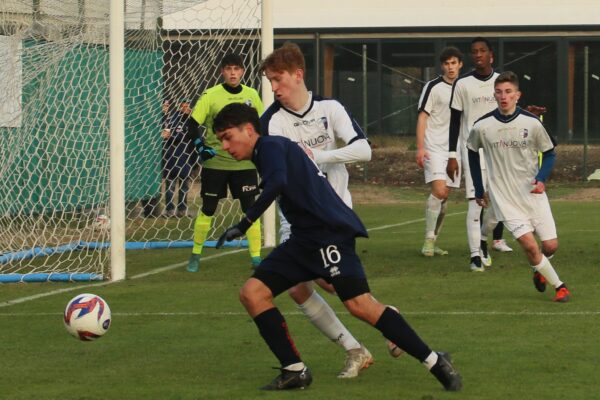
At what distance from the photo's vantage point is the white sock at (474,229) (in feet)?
39.8

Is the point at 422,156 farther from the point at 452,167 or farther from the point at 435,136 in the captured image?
the point at 452,167

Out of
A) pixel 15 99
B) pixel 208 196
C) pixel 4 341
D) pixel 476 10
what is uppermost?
pixel 476 10

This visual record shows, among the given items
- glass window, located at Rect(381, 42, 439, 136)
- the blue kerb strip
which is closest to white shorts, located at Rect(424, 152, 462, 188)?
the blue kerb strip

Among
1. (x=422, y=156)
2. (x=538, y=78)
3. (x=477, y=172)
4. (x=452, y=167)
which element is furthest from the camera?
(x=538, y=78)

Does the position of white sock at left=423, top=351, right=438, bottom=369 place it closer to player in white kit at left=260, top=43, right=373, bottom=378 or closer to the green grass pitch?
the green grass pitch

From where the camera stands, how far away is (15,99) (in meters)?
14.4

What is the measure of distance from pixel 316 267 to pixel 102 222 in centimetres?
632

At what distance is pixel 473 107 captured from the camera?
40.7 feet

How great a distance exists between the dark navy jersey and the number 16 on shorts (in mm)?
71

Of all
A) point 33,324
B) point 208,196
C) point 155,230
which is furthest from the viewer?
point 155,230

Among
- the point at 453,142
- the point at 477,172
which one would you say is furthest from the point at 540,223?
the point at 453,142

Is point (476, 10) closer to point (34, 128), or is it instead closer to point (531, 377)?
point (34, 128)

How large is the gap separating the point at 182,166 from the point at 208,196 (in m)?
4.22

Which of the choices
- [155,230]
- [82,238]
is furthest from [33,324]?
[155,230]
